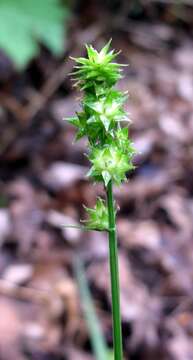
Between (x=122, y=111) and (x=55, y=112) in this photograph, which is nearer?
(x=122, y=111)

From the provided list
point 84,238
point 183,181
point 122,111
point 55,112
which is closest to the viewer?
point 122,111

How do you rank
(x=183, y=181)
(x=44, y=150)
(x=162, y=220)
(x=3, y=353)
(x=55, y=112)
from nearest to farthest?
(x=3, y=353)
(x=162, y=220)
(x=183, y=181)
(x=44, y=150)
(x=55, y=112)

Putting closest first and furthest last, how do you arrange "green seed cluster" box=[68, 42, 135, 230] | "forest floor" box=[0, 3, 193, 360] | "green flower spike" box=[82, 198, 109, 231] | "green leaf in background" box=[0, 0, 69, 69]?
"green seed cluster" box=[68, 42, 135, 230], "green flower spike" box=[82, 198, 109, 231], "forest floor" box=[0, 3, 193, 360], "green leaf in background" box=[0, 0, 69, 69]

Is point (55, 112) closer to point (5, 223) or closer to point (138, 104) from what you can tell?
point (138, 104)

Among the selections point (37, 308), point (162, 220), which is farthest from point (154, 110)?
point (37, 308)

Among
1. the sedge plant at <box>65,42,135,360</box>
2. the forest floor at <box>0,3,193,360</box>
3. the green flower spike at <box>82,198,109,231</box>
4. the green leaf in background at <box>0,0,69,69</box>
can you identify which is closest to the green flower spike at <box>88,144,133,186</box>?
the sedge plant at <box>65,42,135,360</box>

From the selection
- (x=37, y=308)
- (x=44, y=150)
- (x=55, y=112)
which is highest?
(x=55, y=112)

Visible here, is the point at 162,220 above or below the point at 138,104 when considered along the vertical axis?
below

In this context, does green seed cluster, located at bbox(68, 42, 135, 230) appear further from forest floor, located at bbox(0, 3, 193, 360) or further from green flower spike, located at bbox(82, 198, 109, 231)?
forest floor, located at bbox(0, 3, 193, 360)
